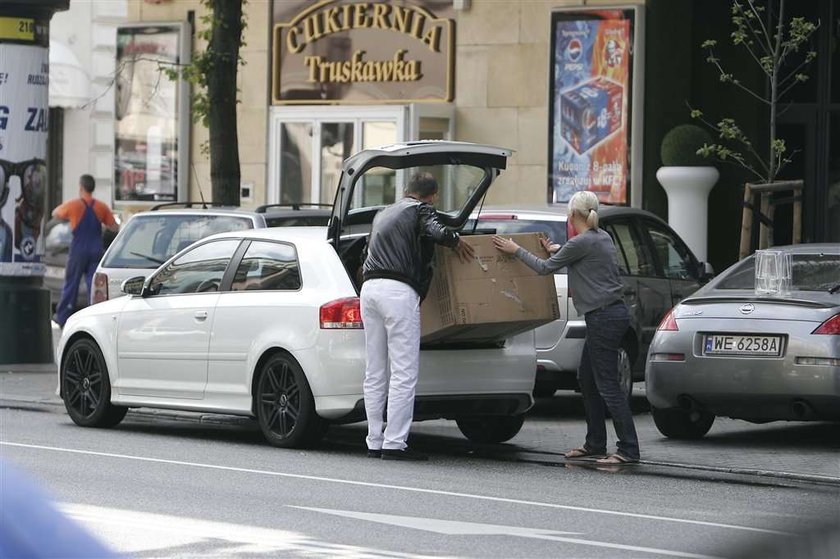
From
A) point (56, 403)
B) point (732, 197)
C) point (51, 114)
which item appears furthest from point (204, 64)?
point (51, 114)

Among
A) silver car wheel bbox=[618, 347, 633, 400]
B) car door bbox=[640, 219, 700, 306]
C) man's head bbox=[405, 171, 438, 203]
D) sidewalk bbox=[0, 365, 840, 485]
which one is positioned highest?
man's head bbox=[405, 171, 438, 203]

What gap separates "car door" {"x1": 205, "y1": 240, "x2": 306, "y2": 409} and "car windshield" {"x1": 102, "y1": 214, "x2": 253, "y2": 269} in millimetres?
3270

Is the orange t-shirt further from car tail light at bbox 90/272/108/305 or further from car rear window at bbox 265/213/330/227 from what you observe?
car rear window at bbox 265/213/330/227

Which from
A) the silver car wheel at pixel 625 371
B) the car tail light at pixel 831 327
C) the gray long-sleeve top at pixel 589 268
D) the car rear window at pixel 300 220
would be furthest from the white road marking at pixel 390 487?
the silver car wheel at pixel 625 371

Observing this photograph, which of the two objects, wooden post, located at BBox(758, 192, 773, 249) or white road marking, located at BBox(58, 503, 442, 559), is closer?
white road marking, located at BBox(58, 503, 442, 559)

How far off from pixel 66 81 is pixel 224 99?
12.6 meters

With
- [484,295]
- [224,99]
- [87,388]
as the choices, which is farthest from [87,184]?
[484,295]

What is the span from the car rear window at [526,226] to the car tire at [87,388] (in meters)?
3.02

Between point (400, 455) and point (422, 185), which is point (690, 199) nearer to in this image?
point (422, 185)

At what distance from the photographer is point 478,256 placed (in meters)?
10.5

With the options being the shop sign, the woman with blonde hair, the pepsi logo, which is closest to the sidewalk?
the woman with blonde hair

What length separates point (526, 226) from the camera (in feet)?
42.6

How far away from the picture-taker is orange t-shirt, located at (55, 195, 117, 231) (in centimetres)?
1897

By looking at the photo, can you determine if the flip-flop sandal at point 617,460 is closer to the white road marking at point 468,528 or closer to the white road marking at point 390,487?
the white road marking at point 390,487
